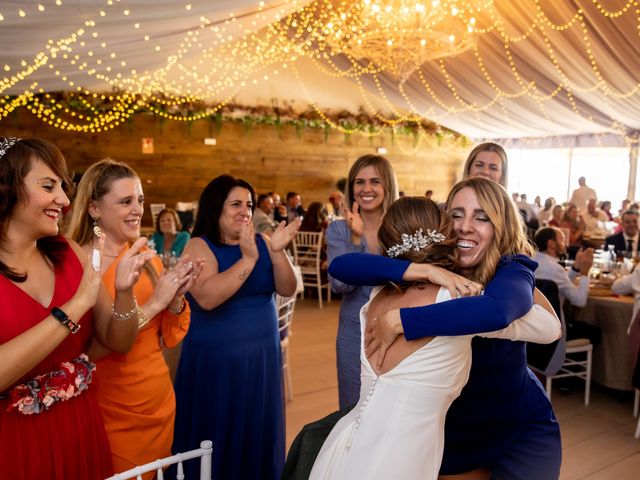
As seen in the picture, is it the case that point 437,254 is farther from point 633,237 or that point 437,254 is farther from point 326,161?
point 326,161

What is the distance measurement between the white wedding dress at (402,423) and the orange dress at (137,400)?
692 millimetres

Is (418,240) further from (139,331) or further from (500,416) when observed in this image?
(139,331)

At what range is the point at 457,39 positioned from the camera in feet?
24.8

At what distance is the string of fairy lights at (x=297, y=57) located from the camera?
5.02 meters

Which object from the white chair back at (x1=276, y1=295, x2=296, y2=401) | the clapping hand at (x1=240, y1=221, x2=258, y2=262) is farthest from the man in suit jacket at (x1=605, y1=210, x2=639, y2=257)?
the clapping hand at (x1=240, y1=221, x2=258, y2=262)

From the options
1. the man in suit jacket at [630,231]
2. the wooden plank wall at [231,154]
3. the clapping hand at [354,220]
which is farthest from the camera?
the wooden plank wall at [231,154]

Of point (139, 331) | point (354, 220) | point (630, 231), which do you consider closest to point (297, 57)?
point (630, 231)

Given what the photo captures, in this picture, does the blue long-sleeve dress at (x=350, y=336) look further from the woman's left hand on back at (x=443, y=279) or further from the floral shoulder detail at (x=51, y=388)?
the floral shoulder detail at (x=51, y=388)

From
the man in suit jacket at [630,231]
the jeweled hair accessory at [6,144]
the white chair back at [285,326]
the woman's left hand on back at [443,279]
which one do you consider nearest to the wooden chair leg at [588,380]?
the white chair back at [285,326]

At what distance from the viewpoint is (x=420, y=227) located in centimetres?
142

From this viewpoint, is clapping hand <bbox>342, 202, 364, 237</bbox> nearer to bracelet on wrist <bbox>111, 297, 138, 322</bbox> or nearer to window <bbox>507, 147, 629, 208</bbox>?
bracelet on wrist <bbox>111, 297, 138, 322</bbox>

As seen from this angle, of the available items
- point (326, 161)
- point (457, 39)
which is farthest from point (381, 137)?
point (457, 39)

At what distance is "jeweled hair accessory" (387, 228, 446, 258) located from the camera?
142 centimetres

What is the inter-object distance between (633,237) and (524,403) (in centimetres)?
555
